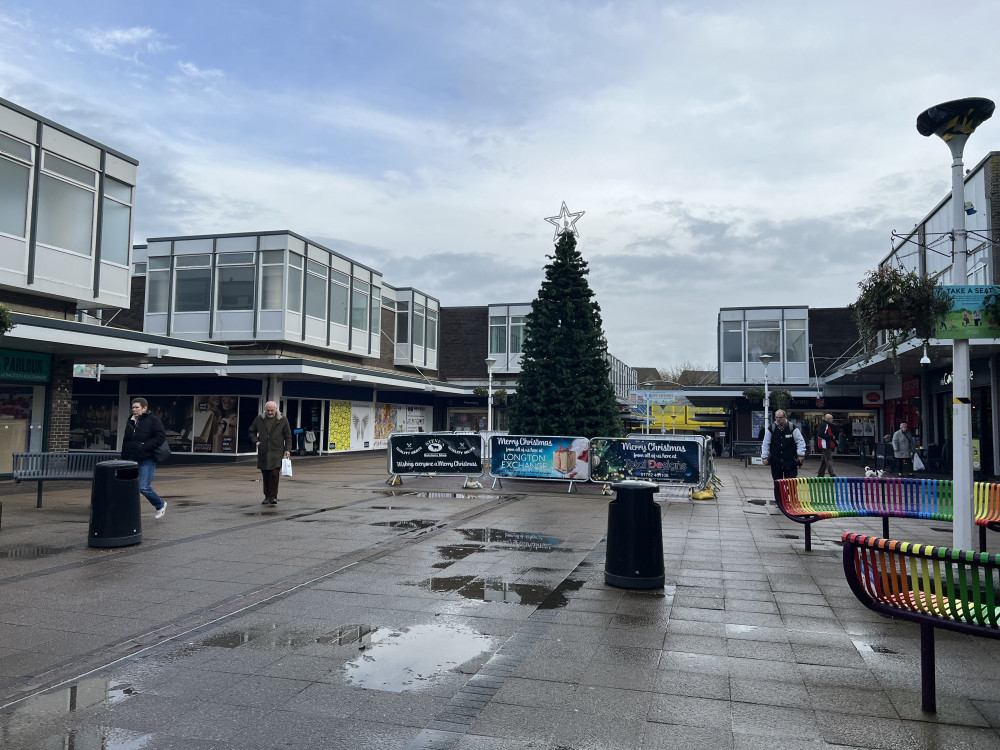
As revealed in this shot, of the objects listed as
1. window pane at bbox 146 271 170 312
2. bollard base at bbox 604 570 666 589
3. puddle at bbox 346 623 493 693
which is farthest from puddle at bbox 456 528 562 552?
window pane at bbox 146 271 170 312

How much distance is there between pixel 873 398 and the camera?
32.1m

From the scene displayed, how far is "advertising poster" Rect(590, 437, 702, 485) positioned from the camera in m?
14.3

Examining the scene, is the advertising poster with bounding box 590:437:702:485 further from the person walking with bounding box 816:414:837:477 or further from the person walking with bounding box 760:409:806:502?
the person walking with bounding box 816:414:837:477

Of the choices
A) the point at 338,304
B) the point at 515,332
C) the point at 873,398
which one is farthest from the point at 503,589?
the point at 515,332

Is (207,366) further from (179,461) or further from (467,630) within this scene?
(467,630)

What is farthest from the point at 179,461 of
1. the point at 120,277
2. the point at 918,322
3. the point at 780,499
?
the point at 918,322

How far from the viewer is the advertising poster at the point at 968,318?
6363mm

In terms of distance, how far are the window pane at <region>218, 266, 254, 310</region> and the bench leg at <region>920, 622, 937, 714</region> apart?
84.4 feet

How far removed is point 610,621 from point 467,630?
110cm

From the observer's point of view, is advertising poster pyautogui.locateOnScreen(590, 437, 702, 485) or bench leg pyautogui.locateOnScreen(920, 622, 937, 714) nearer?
bench leg pyautogui.locateOnScreen(920, 622, 937, 714)

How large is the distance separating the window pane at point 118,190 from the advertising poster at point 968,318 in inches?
722

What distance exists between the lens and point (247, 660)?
Answer: 4648 mm

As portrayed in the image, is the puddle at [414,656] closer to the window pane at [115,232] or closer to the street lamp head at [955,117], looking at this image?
the street lamp head at [955,117]

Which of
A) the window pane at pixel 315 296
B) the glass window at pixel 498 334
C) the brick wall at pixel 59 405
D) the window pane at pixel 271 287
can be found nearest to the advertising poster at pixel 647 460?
the brick wall at pixel 59 405
